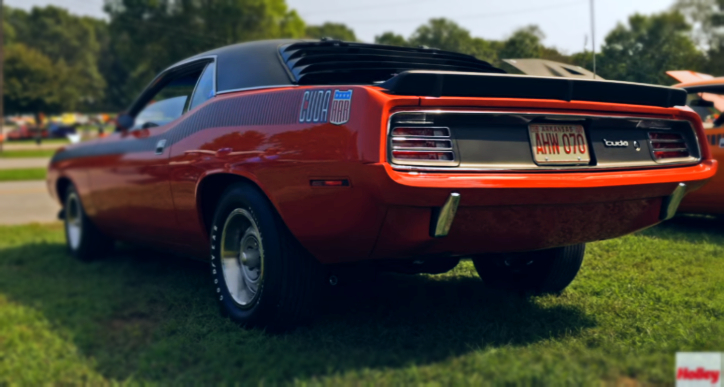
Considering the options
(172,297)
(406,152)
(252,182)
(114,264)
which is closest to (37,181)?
(114,264)

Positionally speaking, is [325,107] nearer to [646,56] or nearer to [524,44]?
[524,44]

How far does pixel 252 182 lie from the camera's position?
3379mm

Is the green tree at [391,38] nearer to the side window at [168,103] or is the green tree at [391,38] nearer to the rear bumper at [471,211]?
the side window at [168,103]

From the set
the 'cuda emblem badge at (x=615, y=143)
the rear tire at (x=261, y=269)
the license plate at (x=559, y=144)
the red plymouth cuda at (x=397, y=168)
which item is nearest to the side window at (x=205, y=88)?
the red plymouth cuda at (x=397, y=168)

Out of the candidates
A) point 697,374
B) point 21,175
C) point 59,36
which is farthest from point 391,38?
point 59,36

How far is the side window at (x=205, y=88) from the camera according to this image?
403 cm

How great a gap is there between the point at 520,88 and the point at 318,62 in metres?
1.11

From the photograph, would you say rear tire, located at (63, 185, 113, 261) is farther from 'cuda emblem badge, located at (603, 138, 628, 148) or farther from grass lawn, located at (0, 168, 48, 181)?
grass lawn, located at (0, 168, 48, 181)

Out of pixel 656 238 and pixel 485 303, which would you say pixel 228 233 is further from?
pixel 656 238

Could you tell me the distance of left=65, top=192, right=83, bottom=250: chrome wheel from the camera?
234 inches

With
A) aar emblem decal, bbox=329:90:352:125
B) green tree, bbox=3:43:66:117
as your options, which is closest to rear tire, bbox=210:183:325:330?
aar emblem decal, bbox=329:90:352:125

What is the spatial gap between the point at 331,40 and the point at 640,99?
5.70ft

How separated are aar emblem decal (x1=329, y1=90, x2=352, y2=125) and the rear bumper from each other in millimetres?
240

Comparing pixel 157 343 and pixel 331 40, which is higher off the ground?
pixel 331 40
